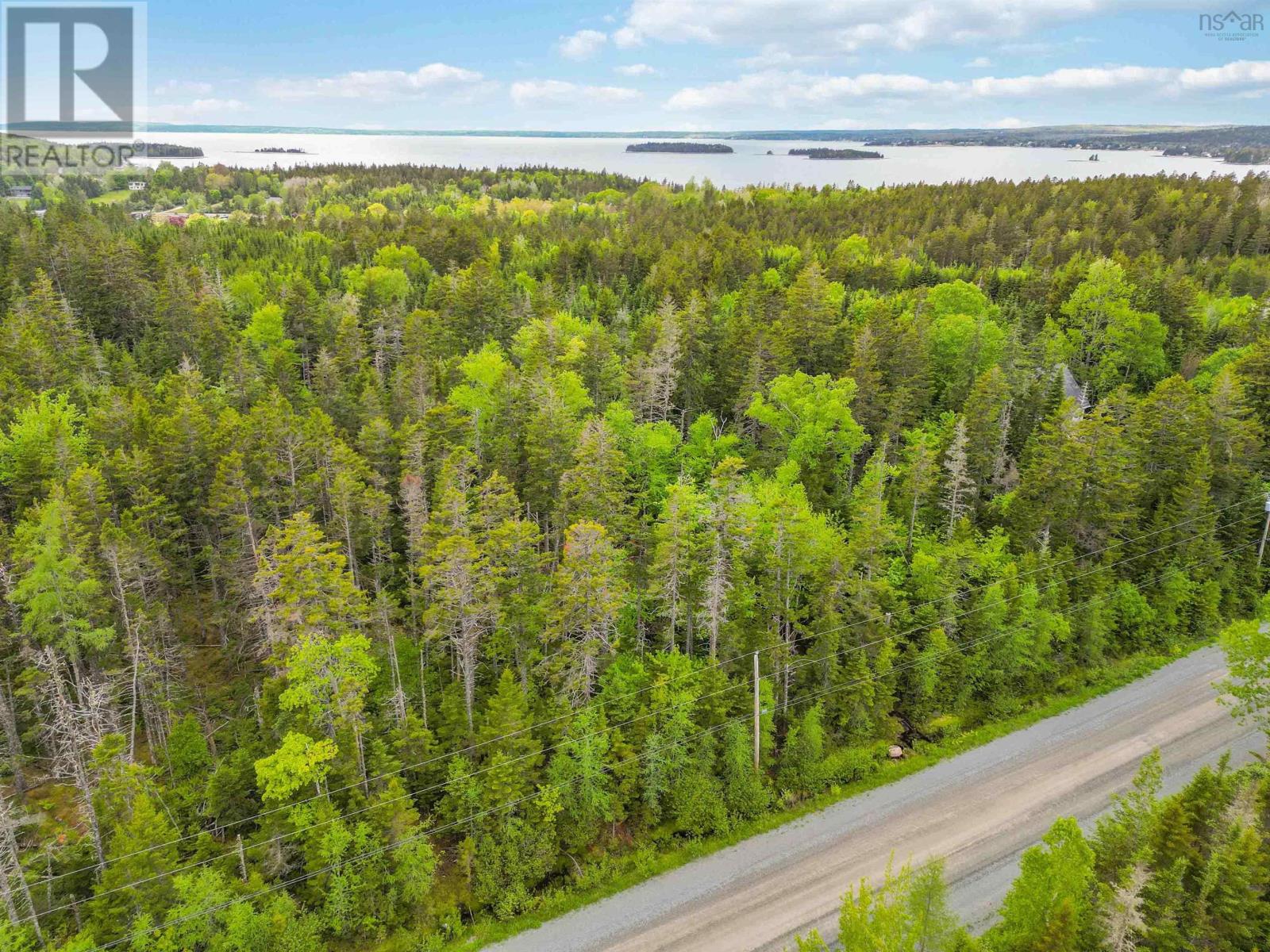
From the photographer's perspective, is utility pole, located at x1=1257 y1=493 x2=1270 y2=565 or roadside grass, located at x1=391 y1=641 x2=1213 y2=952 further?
utility pole, located at x1=1257 y1=493 x2=1270 y2=565

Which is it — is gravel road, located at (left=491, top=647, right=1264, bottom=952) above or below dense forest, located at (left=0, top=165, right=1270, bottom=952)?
below

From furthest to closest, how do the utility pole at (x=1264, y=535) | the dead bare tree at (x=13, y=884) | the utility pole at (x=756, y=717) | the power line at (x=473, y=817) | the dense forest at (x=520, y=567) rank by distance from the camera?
the utility pole at (x=1264, y=535)
the utility pole at (x=756, y=717)
the dense forest at (x=520, y=567)
the power line at (x=473, y=817)
the dead bare tree at (x=13, y=884)

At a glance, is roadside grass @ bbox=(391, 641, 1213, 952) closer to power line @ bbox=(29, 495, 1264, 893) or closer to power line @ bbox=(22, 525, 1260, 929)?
power line @ bbox=(22, 525, 1260, 929)

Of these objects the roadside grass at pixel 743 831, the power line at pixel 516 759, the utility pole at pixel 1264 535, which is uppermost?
the utility pole at pixel 1264 535

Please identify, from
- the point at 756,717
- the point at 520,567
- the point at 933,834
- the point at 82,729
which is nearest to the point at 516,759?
the point at 520,567

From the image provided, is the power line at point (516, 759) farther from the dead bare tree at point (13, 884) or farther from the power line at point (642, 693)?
the dead bare tree at point (13, 884)

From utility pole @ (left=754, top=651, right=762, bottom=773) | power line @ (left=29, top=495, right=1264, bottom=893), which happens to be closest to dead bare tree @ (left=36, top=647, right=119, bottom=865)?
power line @ (left=29, top=495, right=1264, bottom=893)

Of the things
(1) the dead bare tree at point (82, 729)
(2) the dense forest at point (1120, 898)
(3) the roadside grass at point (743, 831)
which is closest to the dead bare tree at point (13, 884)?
(1) the dead bare tree at point (82, 729)
